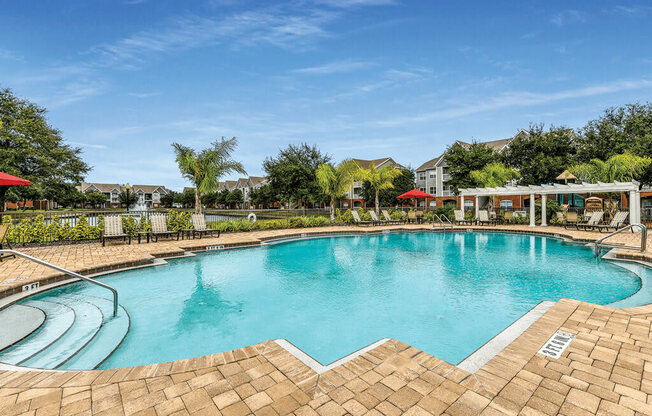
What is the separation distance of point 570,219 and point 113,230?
20151 millimetres

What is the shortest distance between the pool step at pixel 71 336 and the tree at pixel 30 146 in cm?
2625

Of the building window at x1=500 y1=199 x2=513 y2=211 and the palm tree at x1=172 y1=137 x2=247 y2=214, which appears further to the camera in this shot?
the building window at x1=500 y1=199 x2=513 y2=211

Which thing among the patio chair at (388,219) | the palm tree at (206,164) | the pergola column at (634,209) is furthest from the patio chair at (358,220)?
the pergola column at (634,209)

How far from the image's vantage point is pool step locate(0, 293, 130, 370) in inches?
132

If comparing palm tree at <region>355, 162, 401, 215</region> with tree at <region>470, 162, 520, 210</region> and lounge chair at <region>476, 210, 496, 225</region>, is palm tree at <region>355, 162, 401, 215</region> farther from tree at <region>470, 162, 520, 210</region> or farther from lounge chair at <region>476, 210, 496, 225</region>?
tree at <region>470, 162, 520, 210</region>

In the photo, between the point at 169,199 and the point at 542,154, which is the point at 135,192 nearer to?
the point at 169,199

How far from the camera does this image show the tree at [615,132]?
74.8ft

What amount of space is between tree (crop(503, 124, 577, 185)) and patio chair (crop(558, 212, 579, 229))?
35.4ft

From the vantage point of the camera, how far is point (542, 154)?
1008 inches

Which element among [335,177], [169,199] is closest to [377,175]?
[335,177]

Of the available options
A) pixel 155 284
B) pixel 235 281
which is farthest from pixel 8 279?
pixel 235 281

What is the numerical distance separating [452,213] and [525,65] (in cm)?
947

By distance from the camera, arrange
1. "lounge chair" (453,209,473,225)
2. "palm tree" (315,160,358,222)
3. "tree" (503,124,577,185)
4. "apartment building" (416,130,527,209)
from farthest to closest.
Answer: "apartment building" (416,130,527,209), "tree" (503,124,577,185), "palm tree" (315,160,358,222), "lounge chair" (453,209,473,225)

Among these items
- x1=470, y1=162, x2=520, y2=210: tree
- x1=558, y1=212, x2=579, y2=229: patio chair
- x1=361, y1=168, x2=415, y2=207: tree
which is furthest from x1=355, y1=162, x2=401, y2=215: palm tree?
x1=361, y1=168, x2=415, y2=207: tree
